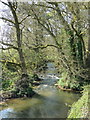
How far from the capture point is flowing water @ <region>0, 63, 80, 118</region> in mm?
5671

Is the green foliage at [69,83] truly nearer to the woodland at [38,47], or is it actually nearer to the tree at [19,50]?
the woodland at [38,47]

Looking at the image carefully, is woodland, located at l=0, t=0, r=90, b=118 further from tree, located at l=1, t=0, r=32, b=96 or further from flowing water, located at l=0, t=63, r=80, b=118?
flowing water, located at l=0, t=63, r=80, b=118

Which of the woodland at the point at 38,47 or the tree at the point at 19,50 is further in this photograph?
the tree at the point at 19,50

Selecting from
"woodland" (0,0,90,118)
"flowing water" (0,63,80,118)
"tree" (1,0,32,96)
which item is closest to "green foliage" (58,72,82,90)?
"woodland" (0,0,90,118)

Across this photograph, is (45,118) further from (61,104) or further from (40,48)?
(40,48)

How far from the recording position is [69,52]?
8047mm

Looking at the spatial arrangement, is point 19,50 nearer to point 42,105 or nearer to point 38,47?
point 38,47

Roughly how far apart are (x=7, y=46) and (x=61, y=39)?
281 cm

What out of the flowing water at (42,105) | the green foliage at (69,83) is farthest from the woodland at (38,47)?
the flowing water at (42,105)

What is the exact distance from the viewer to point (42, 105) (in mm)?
6605

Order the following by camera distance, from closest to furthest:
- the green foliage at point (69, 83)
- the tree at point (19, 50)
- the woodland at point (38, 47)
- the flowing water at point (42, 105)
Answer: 1. the flowing water at point (42, 105)
2. the woodland at point (38, 47)
3. the tree at point (19, 50)
4. the green foliage at point (69, 83)

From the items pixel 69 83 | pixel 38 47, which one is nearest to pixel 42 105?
pixel 38 47

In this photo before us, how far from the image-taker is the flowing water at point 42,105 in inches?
223

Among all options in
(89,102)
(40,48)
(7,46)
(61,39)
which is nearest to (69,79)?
(61,39)
